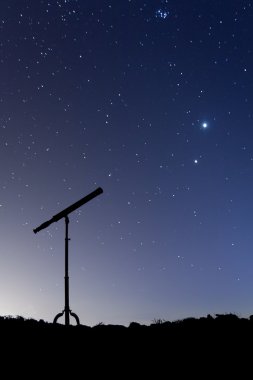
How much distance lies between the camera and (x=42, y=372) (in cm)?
541

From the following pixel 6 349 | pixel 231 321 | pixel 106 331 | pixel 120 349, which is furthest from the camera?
pixel 231 321

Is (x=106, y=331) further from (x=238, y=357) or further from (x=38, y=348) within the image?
(x=238, y=357)

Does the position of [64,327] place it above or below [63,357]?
above

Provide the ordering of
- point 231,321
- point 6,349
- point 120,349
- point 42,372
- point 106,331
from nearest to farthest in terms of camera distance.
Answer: point 42,372 → point 6,349 → point 120,349 → point 106,331 → point 231,321

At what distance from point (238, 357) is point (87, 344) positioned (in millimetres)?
2436

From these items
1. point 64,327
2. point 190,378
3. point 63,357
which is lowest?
point 190,378

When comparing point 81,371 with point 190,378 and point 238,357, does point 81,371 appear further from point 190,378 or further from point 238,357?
point 238,357

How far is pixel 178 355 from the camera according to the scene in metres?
6.20

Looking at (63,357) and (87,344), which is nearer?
(63,357)

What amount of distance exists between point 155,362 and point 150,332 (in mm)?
1061

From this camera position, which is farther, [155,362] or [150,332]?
[150,332]

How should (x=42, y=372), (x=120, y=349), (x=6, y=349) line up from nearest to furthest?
(x=42, y=372) → (x=6, y=349) → (x=120, y=349)

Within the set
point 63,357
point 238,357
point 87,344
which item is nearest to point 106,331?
point 87,344

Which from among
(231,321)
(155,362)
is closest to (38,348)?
(155,362)
